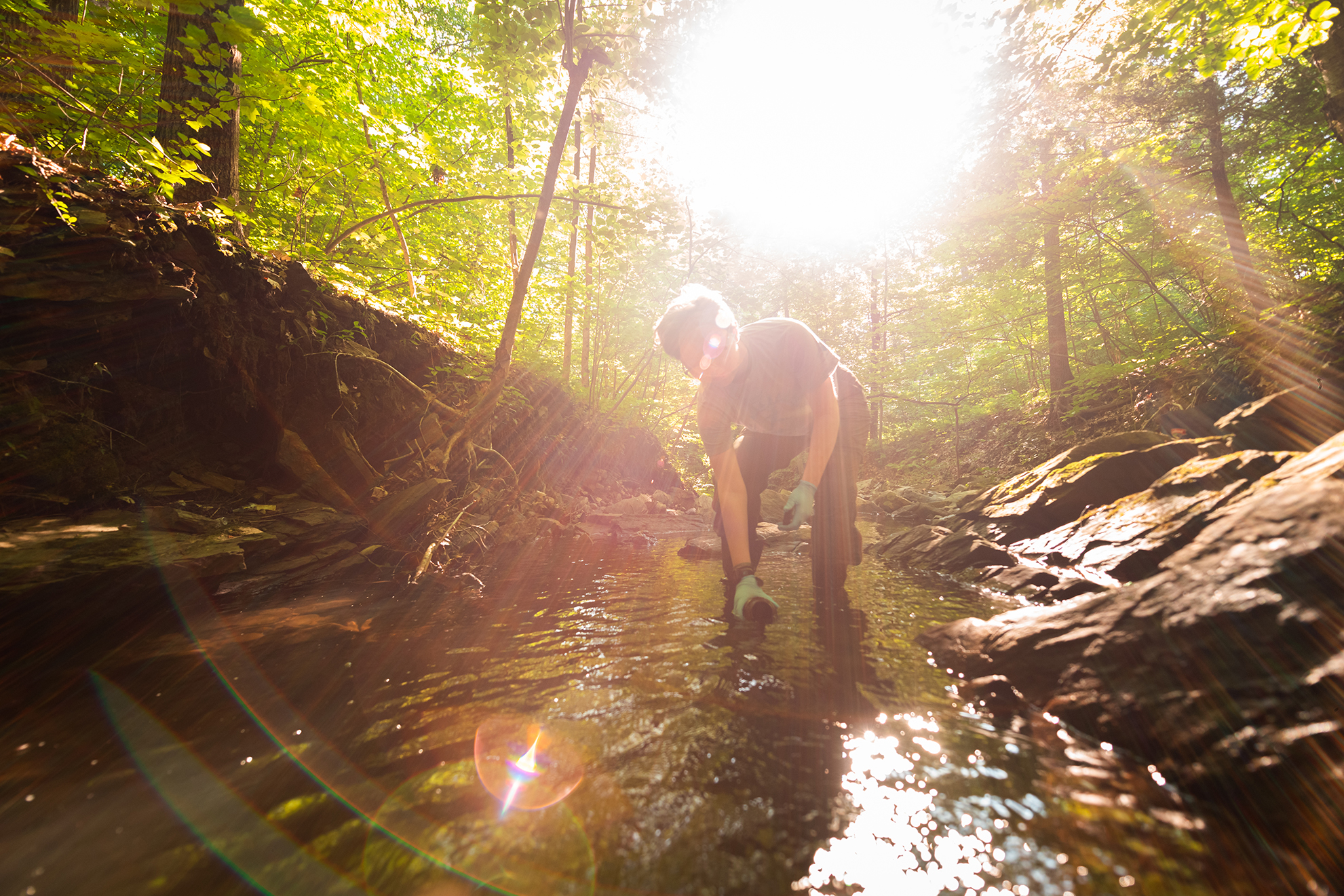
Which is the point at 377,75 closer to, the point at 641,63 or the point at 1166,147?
the point at 641,63

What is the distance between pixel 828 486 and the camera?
3.54 m

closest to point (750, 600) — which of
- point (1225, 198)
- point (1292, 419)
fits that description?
point (1292, 419)

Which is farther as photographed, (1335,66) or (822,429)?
(1335,66)

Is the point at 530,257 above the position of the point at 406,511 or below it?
above

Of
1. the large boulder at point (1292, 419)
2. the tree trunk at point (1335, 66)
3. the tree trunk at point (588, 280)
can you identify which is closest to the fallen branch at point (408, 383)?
the tree trunk at point (588, 280)

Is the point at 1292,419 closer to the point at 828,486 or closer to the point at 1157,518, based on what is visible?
the point at 1157,518

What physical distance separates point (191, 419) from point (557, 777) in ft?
15.1

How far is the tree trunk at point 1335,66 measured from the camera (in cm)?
426

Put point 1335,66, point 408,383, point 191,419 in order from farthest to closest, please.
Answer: point 408,383, point 1335,66, point 191,419

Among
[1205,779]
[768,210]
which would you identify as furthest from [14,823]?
[768,210]

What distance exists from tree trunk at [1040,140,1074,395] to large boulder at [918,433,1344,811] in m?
9.58

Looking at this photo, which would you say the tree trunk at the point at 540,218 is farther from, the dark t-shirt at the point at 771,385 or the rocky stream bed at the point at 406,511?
the dark t-shirt at the point at 771,385

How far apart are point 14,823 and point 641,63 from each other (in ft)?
28.0

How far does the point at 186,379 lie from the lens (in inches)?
149
